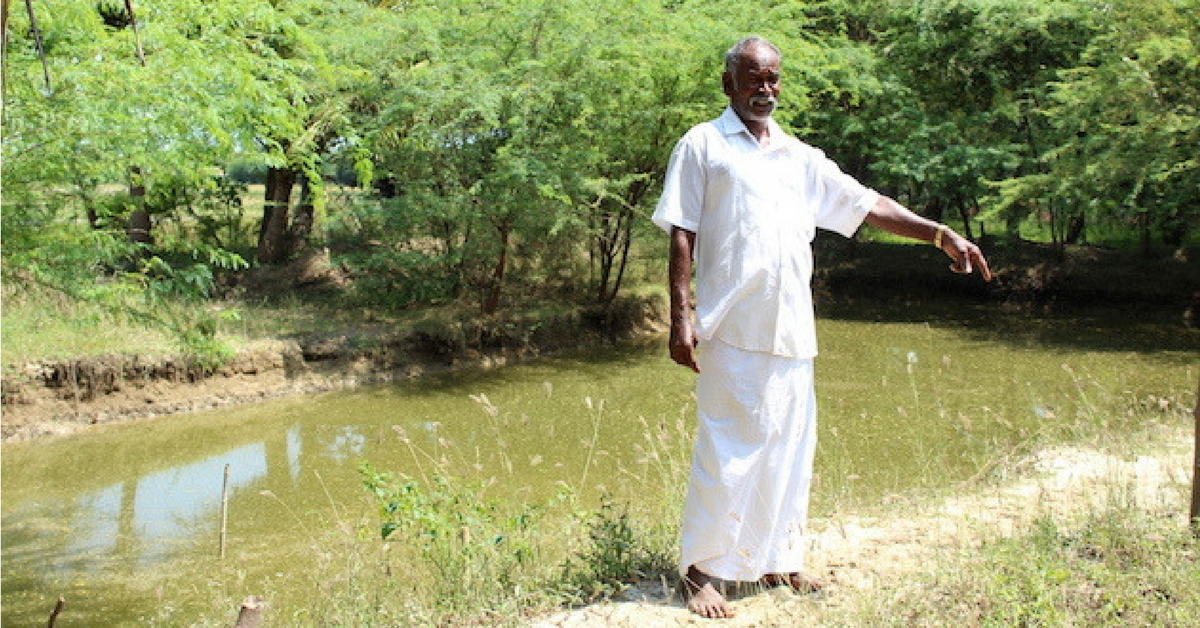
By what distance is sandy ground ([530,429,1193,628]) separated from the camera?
3.67 meters

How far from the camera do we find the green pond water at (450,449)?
20.3 ft

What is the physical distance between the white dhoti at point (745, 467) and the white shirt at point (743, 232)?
0.08 meters

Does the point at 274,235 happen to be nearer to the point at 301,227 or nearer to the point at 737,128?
the point at 301,227

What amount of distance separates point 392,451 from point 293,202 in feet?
38.4

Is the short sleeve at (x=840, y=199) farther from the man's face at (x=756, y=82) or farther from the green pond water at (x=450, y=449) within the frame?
the green pond water at (x=450, y=449)

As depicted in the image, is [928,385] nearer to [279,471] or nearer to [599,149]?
[599,149]

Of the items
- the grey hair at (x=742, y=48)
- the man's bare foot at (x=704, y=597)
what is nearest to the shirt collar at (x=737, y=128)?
the grey hair at (x=742, y=48)

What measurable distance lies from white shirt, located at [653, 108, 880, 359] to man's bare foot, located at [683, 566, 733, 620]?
783 mm

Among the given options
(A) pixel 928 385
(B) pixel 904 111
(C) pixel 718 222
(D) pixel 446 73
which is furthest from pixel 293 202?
(C) pixel 718 222

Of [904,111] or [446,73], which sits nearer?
[446,73]

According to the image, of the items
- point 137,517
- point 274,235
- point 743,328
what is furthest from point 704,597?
point 274,235

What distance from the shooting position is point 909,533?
183 inches

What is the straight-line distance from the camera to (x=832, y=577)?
13.1 ft

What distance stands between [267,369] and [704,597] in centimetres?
928
